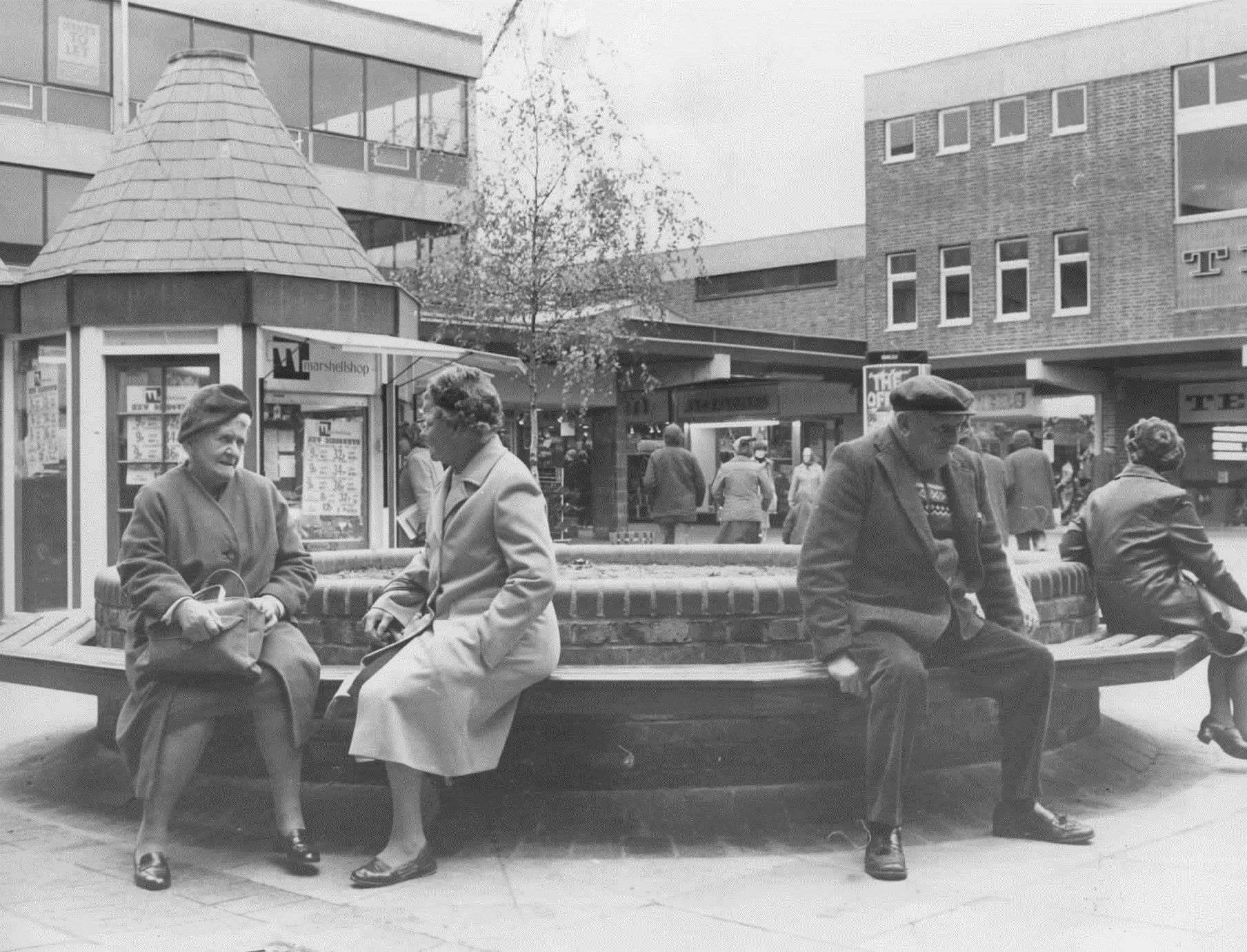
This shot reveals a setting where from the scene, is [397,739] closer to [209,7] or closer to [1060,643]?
[1060,643]

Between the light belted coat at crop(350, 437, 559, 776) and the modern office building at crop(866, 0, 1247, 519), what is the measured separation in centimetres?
2642

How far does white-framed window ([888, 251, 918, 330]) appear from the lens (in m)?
35.0

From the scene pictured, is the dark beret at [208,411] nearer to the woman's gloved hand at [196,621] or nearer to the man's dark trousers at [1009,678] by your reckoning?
the woman's gloved hand at [196,621]

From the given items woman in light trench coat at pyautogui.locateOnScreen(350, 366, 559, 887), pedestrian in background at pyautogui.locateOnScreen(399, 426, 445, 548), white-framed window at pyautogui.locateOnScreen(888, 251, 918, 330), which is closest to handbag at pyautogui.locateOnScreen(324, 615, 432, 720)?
woman in light trench coat at pyautogui.locateOnScreen(350, 366, 559, 887)

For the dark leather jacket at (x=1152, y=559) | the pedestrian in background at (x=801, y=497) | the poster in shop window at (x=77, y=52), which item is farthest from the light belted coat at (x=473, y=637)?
the poster in shop window at (x=77, y=52)

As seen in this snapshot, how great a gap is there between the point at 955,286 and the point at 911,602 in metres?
30.3

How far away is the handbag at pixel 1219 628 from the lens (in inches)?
260

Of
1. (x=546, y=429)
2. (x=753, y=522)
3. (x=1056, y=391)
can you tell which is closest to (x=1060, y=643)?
(x=753, y=522)

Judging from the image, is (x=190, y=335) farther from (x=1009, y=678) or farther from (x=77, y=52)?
(x=77, y=52)

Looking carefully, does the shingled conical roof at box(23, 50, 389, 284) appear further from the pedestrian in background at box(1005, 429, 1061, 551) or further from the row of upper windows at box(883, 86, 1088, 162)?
the row of upper windows at box(883, 86, 1088, 162)

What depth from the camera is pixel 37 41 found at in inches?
1110

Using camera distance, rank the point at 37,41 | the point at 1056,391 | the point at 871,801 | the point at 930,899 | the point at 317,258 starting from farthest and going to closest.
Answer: the point at 1056,391, the point at 37,41, the point at 317,258, the point at 871,801, the point at 930,899

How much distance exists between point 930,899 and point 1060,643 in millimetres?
2298

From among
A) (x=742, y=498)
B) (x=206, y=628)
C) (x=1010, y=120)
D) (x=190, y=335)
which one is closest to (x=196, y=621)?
(x=206, y=628)
